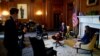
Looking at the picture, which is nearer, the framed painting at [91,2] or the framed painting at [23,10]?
the framed painting at [91,2]

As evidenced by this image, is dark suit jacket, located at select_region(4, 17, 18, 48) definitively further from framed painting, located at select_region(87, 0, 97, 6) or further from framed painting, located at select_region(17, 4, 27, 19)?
framed painting, located at select_region(17, 4, 27, 19)

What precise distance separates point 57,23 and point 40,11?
215 cm

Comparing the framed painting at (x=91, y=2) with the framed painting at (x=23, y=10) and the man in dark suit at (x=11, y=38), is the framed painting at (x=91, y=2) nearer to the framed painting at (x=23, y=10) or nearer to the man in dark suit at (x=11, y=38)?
the man in dark suit at (x=11, y=38)

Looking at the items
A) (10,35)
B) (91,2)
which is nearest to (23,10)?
(91,2)

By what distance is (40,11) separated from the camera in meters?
18.8

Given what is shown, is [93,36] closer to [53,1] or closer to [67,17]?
[67,17]

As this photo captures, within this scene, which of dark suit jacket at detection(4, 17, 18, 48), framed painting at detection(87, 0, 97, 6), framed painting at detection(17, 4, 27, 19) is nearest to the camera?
dark suit jacket at detection(4, 17, 18, 48)

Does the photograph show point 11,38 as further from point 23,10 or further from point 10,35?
point 23,10

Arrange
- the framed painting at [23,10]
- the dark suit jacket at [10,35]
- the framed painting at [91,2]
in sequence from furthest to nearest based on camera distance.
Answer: the framed painting at [23,10] → the framed painting at [91,2] → the dark suit jacket at [10,35]

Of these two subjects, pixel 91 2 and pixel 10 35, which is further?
pixel 91 2

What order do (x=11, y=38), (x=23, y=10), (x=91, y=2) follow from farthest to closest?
(x=23, y=10), (x=91, y=2), (x=11, y=38)

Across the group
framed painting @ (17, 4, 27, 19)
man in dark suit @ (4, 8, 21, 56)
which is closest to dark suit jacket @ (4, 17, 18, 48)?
man in dark suit @ (4, 8, 21, 56)

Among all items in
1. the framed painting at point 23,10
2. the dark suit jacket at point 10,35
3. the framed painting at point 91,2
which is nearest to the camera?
the dark suit jacket at point 10,35

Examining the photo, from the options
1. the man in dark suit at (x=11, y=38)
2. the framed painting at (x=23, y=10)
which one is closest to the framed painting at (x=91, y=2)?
the man in dark suit at (x=11, y=38)
